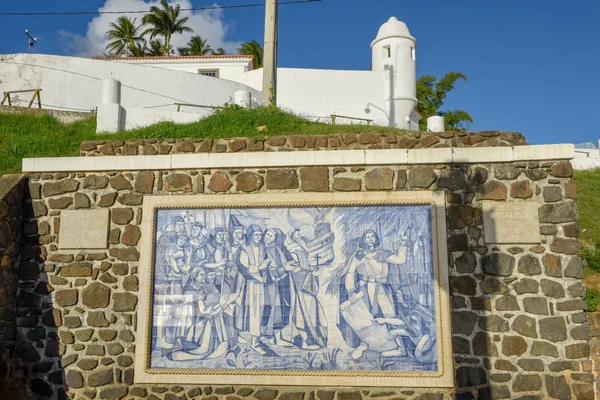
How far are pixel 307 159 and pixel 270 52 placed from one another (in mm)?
9015

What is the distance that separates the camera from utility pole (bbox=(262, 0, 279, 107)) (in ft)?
48.1

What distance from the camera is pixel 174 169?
710cm

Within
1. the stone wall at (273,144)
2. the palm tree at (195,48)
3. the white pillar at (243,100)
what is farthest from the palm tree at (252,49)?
the stone wall at (273,144)

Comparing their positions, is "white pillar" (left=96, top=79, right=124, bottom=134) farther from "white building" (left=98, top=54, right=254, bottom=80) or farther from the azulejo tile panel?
"white building" (left=98, top=54, right=254, bottom=80)

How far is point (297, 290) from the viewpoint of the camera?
21.6 ft

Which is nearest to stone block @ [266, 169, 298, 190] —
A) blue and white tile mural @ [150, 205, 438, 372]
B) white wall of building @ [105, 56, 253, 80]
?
blue and white tile mural @ [150, 205, 438, 372]

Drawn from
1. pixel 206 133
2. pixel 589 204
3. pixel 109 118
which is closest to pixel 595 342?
pixel 589 204

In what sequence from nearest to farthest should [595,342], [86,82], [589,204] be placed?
[595,342] < [589,204] < [86,82]

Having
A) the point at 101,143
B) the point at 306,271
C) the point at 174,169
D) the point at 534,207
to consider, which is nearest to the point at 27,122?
the point at 101,143

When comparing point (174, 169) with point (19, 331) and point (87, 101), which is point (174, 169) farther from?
point (87, 101)

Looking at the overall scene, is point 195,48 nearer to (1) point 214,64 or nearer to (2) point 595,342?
(1) point 214,64

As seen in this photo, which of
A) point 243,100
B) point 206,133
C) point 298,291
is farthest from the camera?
point 243,100

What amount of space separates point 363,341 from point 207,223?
2.36 meters

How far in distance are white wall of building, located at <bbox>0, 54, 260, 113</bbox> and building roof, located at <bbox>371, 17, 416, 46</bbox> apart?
25.6ft
